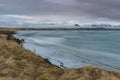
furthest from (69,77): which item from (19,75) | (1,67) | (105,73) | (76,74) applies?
(1,67)

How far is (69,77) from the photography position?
12.6m

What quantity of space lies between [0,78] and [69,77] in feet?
11.1

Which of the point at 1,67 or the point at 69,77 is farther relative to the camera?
the point at 1,67

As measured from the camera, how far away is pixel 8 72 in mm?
13867

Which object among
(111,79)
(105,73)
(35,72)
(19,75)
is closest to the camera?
(111,79)

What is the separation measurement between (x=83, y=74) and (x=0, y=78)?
4.14 meters

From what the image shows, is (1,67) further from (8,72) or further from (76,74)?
(76,74)

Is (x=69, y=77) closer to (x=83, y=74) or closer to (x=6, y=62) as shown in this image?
(x=83, y=74)

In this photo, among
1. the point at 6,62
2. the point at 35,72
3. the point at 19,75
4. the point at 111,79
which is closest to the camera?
the point at 111,79

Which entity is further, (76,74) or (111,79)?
(76,74)

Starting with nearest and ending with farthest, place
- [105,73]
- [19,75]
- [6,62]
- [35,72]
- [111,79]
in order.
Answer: [111,79]
[105,73]
[19,75]
[35,72]
[6,62]

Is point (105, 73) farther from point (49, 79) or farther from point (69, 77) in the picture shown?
point (49, 79)

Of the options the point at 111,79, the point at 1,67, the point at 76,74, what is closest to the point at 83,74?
the point at 76,74

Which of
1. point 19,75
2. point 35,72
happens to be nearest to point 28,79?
point 19,75
